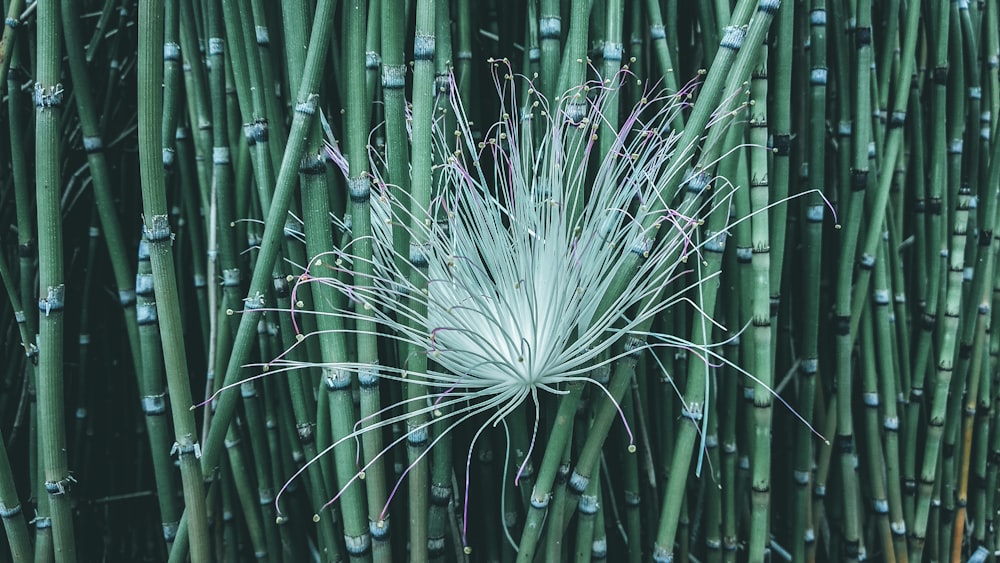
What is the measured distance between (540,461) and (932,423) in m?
0.58

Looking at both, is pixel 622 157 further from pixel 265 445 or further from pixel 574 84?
pixel 265 445

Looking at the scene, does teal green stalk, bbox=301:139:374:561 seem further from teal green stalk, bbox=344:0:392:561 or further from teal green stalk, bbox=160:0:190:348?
teal green stalk, bbox=160:0:190:348

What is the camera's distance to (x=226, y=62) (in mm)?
725

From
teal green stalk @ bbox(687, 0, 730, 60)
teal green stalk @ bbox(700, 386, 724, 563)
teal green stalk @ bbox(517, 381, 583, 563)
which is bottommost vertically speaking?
teal green stalk @ bbox(700, 386, 724, 563)

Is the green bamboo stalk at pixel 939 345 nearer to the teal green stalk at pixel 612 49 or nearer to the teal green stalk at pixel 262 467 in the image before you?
the teal green stalk at pixel 612 49

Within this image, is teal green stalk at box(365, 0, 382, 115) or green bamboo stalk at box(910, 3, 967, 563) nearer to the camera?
teal green stalk at box(365, 0, 382, 115)

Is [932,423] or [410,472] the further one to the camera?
[932,423]

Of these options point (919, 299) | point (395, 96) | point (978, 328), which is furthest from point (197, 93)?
point (978, 328)

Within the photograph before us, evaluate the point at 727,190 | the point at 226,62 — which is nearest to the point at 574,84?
the point at 727,190

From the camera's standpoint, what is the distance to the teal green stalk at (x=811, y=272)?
0.77 m

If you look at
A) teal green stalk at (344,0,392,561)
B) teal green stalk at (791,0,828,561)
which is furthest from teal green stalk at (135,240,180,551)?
teal green stalk at (791,0,828,561)

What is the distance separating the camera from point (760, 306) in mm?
717

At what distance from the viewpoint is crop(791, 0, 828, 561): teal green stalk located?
2.54 ft

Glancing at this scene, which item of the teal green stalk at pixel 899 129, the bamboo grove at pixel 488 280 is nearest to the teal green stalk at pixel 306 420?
the bamboo grove at pixel 488 280
